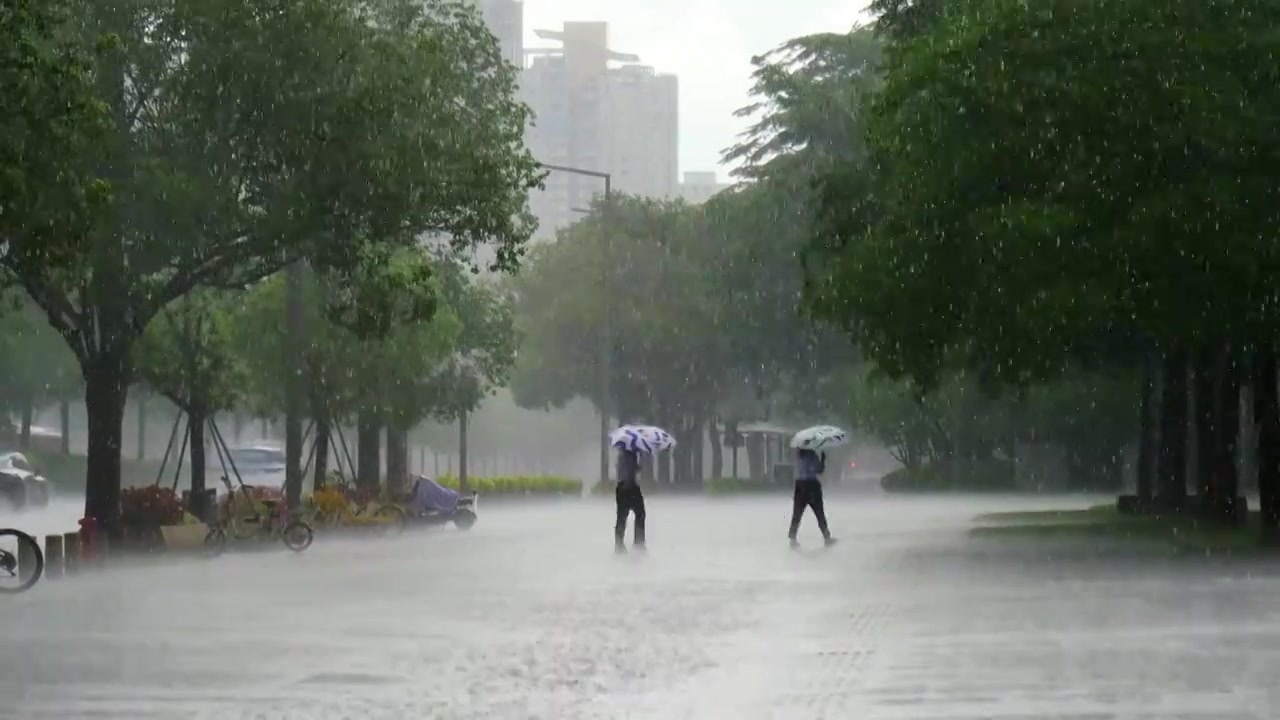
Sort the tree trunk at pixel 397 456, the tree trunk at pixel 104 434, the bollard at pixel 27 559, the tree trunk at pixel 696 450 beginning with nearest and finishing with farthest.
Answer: the bollard at pixel 27 559
the tree trunk at pixel 104 434
the tree trunk at pixel 397 456
the tree trunk at pixel 696 450

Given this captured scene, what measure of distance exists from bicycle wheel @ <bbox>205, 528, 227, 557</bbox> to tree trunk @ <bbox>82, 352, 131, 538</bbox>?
1.52 metres

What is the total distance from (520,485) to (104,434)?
47.3 metres

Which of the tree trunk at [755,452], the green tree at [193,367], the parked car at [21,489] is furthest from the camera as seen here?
the tree trunk at [755,452]

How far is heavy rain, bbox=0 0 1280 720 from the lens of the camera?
1645 centimetres

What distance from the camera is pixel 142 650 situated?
18359 millimetres

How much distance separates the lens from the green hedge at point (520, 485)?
3010 inches

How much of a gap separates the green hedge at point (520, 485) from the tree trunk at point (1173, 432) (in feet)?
100

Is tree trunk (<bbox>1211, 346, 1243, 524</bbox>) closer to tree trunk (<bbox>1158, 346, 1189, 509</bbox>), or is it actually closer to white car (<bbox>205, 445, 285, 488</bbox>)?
tree trunk (<bbox>1158, 346, 1189, 509</bbox>)

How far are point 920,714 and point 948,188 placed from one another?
63.0 feet

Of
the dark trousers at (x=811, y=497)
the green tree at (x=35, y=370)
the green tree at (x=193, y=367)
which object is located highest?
the green tree at (x=35, y=370)

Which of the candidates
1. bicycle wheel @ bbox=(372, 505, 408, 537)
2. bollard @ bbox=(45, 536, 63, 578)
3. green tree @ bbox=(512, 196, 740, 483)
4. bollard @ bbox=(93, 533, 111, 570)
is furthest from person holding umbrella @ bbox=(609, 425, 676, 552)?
green tree @ bbox=(512, 196, 740, 483)

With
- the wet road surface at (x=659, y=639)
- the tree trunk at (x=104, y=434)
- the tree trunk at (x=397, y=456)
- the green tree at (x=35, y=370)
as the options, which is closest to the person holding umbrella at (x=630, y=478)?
the wet road surface at (x=659, y=639)

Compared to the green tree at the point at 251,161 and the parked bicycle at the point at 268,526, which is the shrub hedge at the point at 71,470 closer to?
the parked bicycle at the point at 268,526

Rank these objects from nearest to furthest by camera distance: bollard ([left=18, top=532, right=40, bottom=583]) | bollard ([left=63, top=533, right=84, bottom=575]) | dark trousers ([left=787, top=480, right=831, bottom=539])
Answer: bollard ([left=18, top=532, right=40, bottom=583]), bollard ([left=63, top=533, right=84, bottom=575]), dark trousers ([left=787, top=480, right=831, bottom=539])
